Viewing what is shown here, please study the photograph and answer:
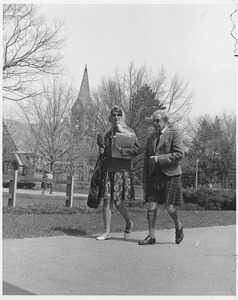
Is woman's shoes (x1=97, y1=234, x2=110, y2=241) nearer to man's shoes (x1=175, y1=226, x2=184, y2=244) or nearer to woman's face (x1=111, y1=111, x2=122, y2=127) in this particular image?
man's shoes (x1=175, y1=226, x2=184, y2=244)

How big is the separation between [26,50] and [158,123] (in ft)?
8.99

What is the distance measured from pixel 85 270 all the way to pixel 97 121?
7.91 feet

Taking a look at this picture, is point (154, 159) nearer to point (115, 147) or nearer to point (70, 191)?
point (115, 147)

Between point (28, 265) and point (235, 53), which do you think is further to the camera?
point (235, 53)

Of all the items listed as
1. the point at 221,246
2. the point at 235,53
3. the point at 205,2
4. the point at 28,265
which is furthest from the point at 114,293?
the point at 205,2

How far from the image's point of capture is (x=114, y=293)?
2.88m

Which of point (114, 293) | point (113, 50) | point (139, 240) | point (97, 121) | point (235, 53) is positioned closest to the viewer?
point (114, 293)

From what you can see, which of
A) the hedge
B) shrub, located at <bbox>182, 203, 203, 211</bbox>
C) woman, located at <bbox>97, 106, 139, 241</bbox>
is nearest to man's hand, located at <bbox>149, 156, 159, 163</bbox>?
woman, located at <bbox>97, 106, 139, 241</bbox>

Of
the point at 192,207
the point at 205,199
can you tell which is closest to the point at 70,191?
the point at 192,207

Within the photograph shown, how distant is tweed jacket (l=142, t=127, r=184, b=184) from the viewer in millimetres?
4129

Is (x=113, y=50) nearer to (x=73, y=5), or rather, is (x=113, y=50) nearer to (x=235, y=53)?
(x=73, y=5)

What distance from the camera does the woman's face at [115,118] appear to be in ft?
14.8

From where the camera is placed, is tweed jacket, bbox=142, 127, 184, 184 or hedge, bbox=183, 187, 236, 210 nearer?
tweed jacket, bbox=142, 127, 184, 184

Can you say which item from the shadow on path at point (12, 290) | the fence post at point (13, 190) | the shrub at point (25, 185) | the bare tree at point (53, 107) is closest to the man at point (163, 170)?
the bare tree at point (53, 107)
